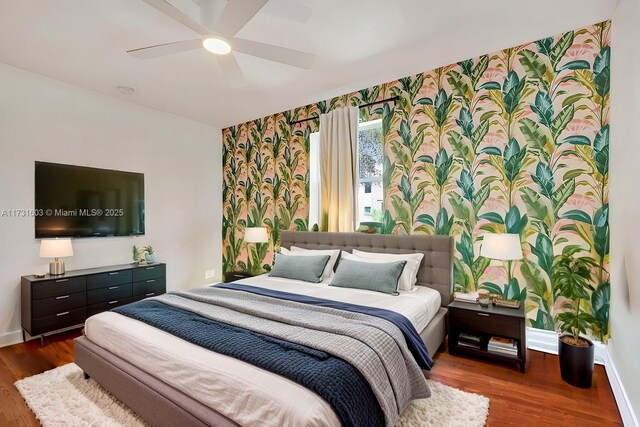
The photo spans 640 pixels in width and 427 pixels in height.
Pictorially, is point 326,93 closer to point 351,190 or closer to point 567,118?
point 351,190

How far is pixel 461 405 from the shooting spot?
212 centimetres

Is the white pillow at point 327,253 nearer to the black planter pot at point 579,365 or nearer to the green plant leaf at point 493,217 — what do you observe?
the green plant leaf at point 493,217

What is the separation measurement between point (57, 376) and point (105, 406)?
30.6 inches

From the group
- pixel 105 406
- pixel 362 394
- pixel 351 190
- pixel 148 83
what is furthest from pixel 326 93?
pixel 105 406

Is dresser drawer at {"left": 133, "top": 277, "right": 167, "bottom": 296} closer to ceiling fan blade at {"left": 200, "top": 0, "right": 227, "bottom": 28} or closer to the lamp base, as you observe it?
the lamp base

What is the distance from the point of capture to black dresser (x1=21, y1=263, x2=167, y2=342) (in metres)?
3.16

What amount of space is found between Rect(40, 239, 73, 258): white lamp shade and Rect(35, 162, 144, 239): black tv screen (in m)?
0.32

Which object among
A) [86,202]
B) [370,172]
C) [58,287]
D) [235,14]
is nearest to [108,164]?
[86,202]

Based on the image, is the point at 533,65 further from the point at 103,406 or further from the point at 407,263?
the point at 103,406

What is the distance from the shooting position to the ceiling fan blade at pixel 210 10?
7.38ft

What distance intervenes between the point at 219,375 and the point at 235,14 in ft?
6.73

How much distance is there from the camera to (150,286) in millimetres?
4078

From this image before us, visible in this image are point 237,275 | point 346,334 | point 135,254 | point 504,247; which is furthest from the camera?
point 237,275

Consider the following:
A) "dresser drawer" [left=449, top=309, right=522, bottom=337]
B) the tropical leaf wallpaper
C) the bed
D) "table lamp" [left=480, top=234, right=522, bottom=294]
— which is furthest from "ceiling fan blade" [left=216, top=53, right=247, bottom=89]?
"dresser drawer" [left=449, top=309, right=522, bottom=337]
